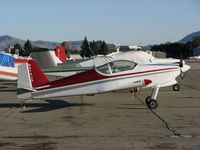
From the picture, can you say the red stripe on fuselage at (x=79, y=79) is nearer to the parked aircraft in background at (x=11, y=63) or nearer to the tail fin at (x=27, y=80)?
the tail fin at (x=27, y=80)

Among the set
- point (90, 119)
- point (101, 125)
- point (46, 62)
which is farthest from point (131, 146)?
point (46, 62)

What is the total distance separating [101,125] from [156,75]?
142 inches

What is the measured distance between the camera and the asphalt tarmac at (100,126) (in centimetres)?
595

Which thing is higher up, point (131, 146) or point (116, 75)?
point (116, 75)

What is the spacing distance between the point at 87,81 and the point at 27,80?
2.14 m

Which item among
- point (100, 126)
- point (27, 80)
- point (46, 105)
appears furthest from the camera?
point (46, 105)

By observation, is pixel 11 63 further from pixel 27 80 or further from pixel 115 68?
pixel 115 68

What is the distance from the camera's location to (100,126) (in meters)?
7.64

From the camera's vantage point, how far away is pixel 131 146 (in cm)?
578

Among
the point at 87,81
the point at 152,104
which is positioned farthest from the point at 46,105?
the point at 152,104

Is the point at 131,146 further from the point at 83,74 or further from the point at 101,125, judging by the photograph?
the point at 83,74

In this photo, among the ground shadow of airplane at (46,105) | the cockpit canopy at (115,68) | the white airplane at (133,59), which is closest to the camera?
the cockpit canopy at (115,68)

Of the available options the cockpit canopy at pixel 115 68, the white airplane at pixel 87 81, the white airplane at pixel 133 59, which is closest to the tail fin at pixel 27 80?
the white airplane at pixel 87 81

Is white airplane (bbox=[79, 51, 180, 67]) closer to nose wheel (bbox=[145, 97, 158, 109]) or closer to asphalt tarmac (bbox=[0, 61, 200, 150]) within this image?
asphalt tarmac (bbox=[0, 61, 200, 150])
